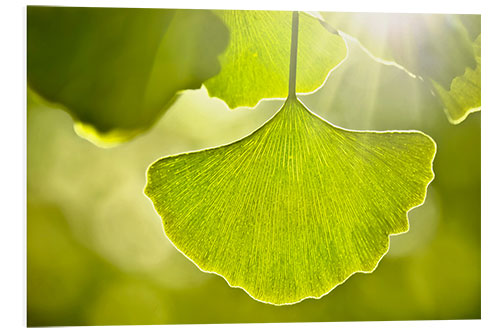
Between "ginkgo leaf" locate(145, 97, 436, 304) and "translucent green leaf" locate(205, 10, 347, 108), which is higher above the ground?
"translucent green leaf" locate(205, 10, 347, 108)

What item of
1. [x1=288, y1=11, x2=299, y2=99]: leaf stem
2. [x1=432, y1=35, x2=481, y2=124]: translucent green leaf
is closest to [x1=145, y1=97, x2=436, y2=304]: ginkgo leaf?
[x1=288, y1=11, x2=299, y2=99]: leaf stem

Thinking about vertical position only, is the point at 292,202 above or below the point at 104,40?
below

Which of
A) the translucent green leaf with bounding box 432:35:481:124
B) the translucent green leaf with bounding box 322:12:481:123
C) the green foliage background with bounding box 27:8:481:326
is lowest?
the green foliage background with bounding box 27:8:481:326

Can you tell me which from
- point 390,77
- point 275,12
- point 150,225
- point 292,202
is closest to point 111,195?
point 150,225

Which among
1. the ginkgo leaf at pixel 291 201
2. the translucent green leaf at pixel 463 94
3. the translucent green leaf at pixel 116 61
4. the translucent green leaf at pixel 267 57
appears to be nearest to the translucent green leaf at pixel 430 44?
the translucent green leaf at pixel 463 94

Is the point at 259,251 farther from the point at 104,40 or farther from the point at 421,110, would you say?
the point at 104,40

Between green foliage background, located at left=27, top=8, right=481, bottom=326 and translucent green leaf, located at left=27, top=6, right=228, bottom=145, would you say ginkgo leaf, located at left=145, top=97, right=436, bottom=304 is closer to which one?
green foliage background, located at left=27, top=8, right=481, bottom=326
